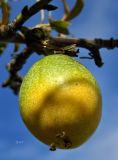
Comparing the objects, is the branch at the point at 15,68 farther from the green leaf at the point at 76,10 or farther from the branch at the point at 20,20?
the branch at the point at 20,20

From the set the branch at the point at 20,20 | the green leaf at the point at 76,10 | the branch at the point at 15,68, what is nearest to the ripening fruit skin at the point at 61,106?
the branch at the point at 20,20

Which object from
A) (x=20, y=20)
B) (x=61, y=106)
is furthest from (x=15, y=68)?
(x=61, y=106)

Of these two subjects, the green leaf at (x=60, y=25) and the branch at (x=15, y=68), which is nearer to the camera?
the green leaf at (x=60, y=25)

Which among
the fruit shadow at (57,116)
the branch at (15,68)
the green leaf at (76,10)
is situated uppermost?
the green leaf at (76,10)

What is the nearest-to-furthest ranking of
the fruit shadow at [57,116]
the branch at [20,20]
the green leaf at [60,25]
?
the fruit shadow at [57,116], the branch at [20,20], the green leaf at [60,25]

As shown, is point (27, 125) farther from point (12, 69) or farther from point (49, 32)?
point (12, 69)

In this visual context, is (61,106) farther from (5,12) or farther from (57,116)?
(5,12)
